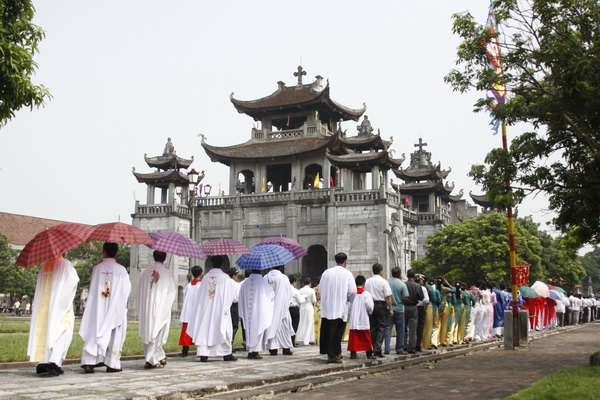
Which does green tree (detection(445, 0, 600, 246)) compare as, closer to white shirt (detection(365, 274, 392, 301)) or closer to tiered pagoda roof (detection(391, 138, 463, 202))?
white shirt (detection(365, 274, 392, 301))

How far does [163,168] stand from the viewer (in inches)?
1726

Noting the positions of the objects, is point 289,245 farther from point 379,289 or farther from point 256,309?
point 379,289

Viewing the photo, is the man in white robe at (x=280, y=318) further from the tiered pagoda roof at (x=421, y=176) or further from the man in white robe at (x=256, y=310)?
the tiered pagoda roof at (x=421, y=176)

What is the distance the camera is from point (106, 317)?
29.8 feet

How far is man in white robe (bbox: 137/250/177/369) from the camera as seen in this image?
970 centimetres

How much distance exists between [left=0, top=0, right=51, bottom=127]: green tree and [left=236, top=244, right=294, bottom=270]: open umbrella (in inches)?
189

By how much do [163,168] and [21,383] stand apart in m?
37.0

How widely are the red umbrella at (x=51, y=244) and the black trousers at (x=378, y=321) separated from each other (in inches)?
220

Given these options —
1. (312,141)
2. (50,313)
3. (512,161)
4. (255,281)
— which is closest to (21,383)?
(50,313)

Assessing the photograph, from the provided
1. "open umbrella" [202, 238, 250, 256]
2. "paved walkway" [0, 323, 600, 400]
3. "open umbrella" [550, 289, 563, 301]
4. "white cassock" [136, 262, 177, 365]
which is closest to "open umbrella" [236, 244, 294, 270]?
"open umbrella" [202, 238, 250, 256]

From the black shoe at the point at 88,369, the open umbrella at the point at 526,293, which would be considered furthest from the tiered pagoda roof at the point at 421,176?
the black shoe at the point at 88,369

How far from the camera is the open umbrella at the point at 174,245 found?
10.2m

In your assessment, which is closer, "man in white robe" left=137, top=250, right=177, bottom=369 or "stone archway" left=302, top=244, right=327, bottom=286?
"man in white robe" left=137, top=250, right=177, bottom=369

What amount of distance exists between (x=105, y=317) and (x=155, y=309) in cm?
98
